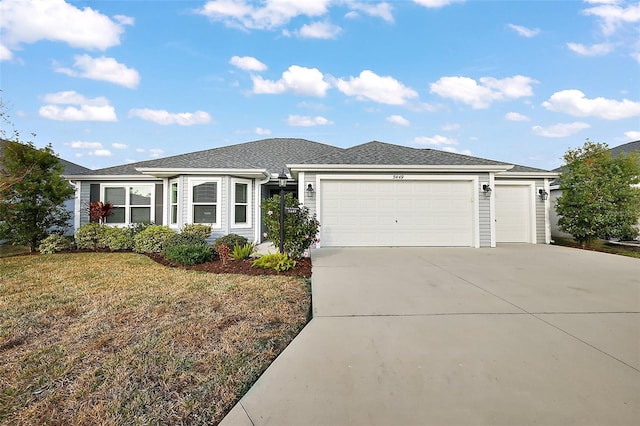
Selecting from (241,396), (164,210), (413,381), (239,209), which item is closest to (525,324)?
(413,381)

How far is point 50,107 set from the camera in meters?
13.8

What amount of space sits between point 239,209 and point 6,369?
830cm

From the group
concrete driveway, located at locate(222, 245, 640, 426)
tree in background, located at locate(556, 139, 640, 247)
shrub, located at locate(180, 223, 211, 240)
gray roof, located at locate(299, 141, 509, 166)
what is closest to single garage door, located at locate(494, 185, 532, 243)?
tree in background, located at locate(556, 139, 640, 247)

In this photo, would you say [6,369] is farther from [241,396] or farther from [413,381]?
[413,381]

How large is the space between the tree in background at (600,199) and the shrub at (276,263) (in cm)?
1004

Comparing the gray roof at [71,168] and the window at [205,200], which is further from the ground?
the gray roof at [71,168]

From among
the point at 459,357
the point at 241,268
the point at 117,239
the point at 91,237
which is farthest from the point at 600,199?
the point at 91,237

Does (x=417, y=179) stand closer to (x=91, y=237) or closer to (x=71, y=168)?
(x=91, y=237)

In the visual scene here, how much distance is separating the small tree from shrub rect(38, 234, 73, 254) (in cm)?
50

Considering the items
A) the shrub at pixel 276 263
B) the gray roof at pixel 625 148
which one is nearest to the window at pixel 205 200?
the shrub at pixel 276 263

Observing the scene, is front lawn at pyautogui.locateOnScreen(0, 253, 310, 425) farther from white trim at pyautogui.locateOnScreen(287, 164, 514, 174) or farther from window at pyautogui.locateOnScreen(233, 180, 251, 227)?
window at pyautogui.locateOnScreen(233, 180, 251, 227)

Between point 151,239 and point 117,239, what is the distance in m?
1.54

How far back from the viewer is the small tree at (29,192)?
28.4 ft

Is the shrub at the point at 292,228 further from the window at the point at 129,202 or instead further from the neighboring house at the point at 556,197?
the neighboring house at the point at 556,197
